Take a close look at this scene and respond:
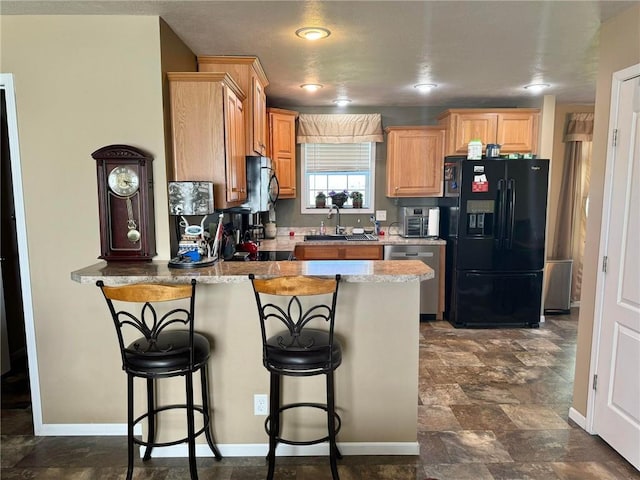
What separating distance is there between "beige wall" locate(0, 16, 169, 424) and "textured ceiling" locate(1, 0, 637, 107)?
163 mm

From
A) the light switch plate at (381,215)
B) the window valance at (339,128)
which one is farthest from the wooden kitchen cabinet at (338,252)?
the window valance at (339,128)

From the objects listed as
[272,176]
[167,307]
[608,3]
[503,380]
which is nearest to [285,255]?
[272,176]

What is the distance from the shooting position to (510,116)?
4688 millimetres

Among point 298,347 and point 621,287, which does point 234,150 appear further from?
point 621,287

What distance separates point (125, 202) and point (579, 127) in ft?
16.5

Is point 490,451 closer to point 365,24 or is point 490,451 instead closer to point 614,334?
point 614,334

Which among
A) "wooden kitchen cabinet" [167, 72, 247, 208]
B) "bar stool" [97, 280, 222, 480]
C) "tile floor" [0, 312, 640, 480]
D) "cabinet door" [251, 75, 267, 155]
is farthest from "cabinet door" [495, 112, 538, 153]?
"bar stool" [97, 280, 222, 480]

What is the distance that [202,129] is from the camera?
249cm

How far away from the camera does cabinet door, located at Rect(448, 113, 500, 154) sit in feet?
15.4

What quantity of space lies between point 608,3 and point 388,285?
1862 millimetres

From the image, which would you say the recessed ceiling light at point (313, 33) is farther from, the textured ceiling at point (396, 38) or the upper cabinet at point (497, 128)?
the upper cabinet at point (497, 128)

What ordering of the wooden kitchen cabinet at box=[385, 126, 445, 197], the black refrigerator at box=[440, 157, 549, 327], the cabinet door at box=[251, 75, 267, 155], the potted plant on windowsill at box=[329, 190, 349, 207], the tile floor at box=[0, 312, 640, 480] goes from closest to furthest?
the tile floor at box=[0, 312, 640, 480]
the cabinet door at box=[251, 75, 267, 155]
the black refrigerator at box=[440, 157, 549, 327]
the wooden kitchen cabinet at box=[385, 126, 445, 197]
the potted plant on windowsill at box=[329, 190, 349, 207]

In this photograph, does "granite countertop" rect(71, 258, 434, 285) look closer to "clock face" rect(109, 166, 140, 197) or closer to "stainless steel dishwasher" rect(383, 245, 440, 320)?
"clock face" rect(109, 166, 140, 197)

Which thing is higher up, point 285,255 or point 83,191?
point 83,191
